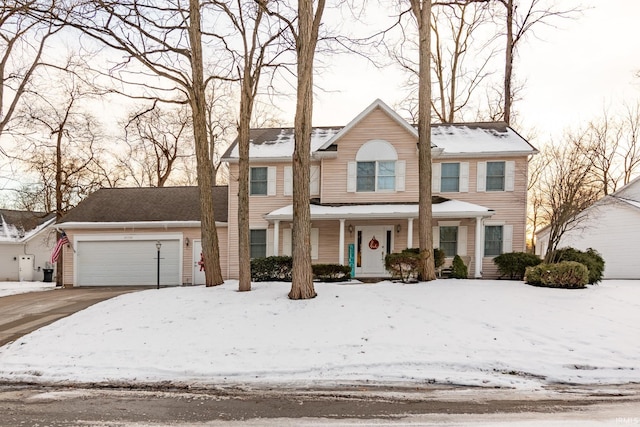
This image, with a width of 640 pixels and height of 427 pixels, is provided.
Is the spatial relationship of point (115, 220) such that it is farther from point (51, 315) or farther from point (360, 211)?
point (360, 211)

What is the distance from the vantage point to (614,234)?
18.2 meters

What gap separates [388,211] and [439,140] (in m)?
4.68

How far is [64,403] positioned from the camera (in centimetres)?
445

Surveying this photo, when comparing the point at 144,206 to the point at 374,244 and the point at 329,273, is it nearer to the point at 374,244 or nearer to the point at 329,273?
the point at 329,273

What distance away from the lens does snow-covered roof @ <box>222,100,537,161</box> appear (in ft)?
48.4

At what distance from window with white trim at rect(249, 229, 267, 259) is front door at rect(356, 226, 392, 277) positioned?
3.96 m

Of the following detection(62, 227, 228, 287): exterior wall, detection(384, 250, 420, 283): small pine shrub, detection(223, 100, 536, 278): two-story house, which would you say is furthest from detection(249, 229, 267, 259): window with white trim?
detection(384, 250, 420, 283): small pine shrub

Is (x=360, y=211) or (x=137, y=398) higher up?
(x=360, y=211)

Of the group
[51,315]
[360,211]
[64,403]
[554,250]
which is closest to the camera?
[64,403]

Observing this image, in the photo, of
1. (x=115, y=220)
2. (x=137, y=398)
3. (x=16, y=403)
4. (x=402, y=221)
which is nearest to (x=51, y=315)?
(x=16, y=403)

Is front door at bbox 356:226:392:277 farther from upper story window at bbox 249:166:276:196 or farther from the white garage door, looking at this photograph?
the white garage door

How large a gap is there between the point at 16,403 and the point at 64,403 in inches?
24.1

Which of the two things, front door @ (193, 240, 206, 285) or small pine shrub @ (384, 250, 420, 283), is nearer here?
small pine shrub @ (384, 250, 420, 283)

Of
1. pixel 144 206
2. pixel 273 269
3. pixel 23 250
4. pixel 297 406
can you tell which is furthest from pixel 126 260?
pixel 297 406
